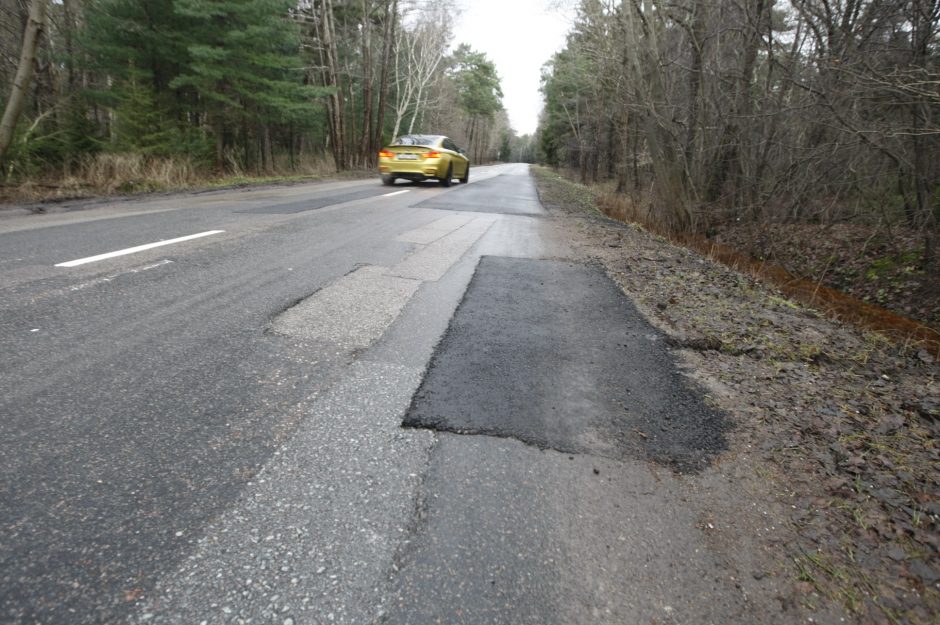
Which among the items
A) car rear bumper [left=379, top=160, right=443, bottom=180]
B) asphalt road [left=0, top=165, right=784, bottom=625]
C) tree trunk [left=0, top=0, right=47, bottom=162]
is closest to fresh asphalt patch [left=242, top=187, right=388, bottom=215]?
car rear bumper [left=379, top=160, right=443, bottom=180]

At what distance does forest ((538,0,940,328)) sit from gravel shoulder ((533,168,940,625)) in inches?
160

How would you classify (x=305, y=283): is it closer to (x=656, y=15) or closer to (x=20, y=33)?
(x=656, y=15)

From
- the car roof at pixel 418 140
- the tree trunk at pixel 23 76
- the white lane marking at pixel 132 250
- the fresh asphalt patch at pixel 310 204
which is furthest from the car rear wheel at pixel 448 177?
the white lane marking at pixel 132 250

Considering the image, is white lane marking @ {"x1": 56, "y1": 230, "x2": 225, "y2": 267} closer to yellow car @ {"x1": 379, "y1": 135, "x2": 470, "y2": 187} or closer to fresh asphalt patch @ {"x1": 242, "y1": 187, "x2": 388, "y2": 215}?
fresh asphalt patch @ {"x1": 242, "y1": 187, "x2": 388, "y2": 215}

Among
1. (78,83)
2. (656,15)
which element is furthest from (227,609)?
(78,83)

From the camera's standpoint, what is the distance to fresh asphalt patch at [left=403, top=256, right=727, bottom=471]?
2.12m

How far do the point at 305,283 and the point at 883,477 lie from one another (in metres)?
3.87

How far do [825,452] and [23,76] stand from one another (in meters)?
13.4

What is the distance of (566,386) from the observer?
258cm

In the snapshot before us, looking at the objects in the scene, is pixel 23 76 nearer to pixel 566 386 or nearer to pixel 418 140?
pixel 418 140

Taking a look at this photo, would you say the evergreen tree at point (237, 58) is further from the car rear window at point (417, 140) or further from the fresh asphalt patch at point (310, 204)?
the fresh asphalt patch at point (310, 204)

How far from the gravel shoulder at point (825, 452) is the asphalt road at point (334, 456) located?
0.63 ft

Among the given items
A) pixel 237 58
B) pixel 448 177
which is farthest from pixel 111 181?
pixel 448 177

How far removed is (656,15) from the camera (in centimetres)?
1063
